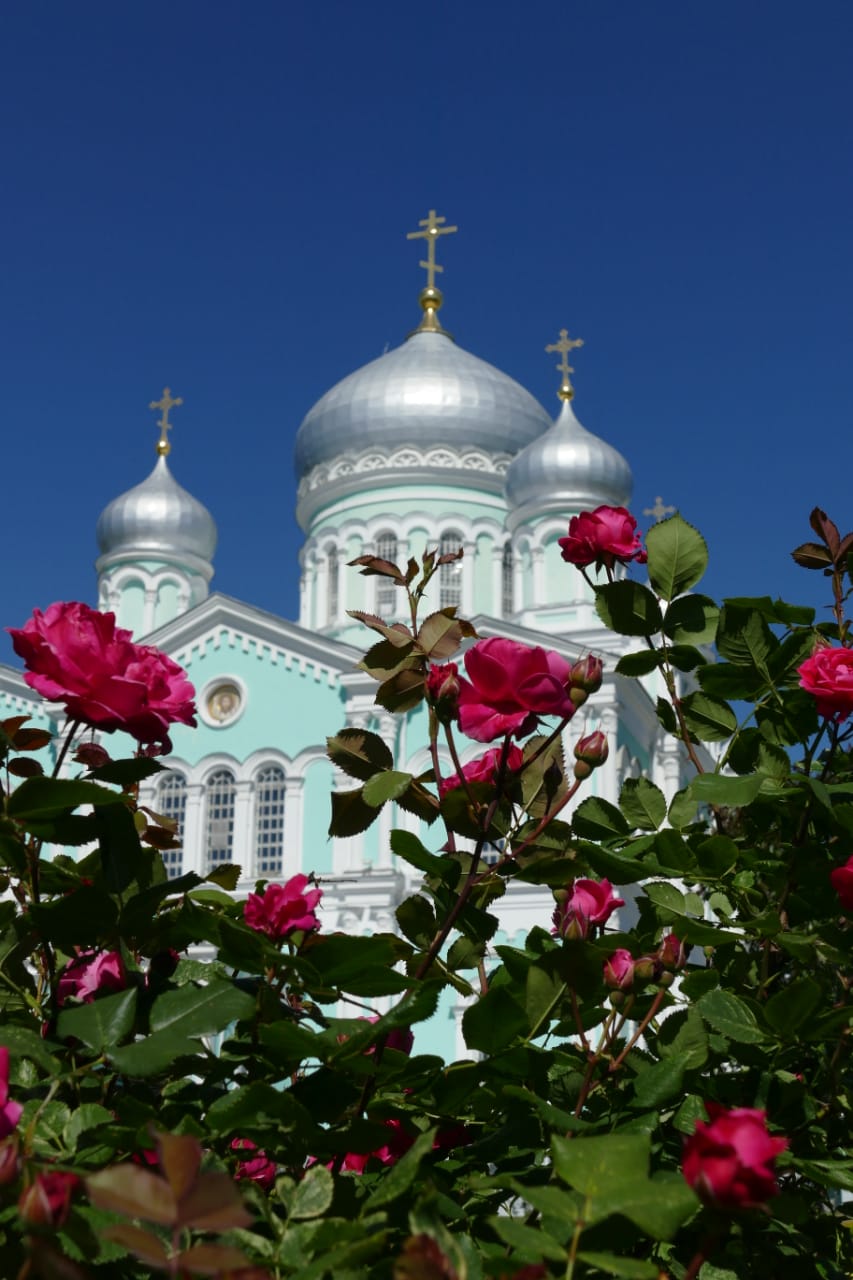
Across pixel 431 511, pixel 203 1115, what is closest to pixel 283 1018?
pixel 203 1115

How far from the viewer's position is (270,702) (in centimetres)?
2094

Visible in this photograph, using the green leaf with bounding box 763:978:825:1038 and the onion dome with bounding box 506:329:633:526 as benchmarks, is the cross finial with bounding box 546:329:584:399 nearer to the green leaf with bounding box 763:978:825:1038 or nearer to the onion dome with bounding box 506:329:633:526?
the onion dome with bounding box 506:329:633:526

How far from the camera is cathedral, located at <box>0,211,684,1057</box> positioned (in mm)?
19609

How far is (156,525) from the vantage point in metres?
25.6

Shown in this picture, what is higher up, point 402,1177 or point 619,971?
point 619,971

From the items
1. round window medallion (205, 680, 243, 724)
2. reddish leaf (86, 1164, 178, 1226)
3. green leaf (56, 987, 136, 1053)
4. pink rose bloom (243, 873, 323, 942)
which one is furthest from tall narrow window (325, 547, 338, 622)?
reddish leaf (86, 1164, 178, 1226)

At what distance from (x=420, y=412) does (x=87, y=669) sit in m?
24.1

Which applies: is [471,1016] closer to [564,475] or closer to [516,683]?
[516,683]

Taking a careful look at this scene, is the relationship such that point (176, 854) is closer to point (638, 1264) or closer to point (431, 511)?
point (431, 511)

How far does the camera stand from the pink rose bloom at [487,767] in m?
1.80

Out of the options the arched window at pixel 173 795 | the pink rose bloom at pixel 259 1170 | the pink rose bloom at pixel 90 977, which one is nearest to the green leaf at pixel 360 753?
the pink rose bloom at pixel 90 977

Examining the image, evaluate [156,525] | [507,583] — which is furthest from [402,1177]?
[156,525]

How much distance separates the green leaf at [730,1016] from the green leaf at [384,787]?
426mm

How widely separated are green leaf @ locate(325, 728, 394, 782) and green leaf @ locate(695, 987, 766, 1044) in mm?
510
